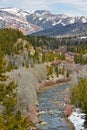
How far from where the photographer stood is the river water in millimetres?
71875

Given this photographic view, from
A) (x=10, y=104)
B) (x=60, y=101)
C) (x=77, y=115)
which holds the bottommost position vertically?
(x=60, y=101)

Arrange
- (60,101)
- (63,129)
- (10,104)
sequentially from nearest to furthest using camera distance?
(10,104) → (63,129) → (60,101)

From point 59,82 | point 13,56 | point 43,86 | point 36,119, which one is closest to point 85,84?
point 36,119

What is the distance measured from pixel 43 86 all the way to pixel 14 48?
189 feet

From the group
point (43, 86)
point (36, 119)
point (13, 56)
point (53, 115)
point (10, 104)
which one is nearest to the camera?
point (10, 104)

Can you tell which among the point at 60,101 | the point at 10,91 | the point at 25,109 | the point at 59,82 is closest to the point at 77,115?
the point at 25,109

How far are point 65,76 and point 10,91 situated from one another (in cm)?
15139

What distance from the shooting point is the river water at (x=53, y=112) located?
7188cm

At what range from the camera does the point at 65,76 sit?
172 meters

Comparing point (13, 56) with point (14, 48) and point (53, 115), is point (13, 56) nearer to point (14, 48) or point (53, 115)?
point (14, 48)

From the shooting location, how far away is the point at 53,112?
284 feet

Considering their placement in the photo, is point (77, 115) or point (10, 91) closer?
point (10, 91)

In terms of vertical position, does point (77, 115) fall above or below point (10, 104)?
below

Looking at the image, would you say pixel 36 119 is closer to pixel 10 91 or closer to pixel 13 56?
pixel 10 91
